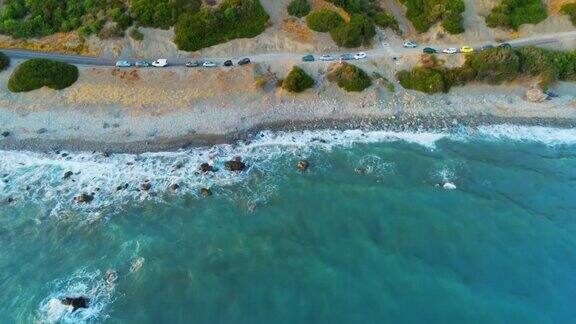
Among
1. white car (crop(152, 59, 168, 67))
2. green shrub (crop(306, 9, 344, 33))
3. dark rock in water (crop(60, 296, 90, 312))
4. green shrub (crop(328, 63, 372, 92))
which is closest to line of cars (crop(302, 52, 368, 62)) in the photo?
green shrub (crop(328, 63, 372, 92))

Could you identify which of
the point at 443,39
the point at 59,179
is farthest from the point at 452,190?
the point at 59,179

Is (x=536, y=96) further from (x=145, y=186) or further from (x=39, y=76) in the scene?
(x=39, y=76)

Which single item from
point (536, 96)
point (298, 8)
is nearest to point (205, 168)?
point (298, 8)

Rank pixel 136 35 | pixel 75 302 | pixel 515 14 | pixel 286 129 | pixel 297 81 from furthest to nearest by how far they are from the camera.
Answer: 1. pixel 515 14
2. pixel 136 35
3. pixel 297 81
4. pixel 286 129
5. pixel 75 302

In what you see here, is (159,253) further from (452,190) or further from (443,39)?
(443,39)

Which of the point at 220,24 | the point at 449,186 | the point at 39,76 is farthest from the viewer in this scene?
the point at 220,24

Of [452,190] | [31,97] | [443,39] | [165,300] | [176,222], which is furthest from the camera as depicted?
[443,39]

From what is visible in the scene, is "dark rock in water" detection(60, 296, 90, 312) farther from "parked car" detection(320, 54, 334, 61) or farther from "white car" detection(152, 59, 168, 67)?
"parked car" detection(320, 54, 334, 61)
